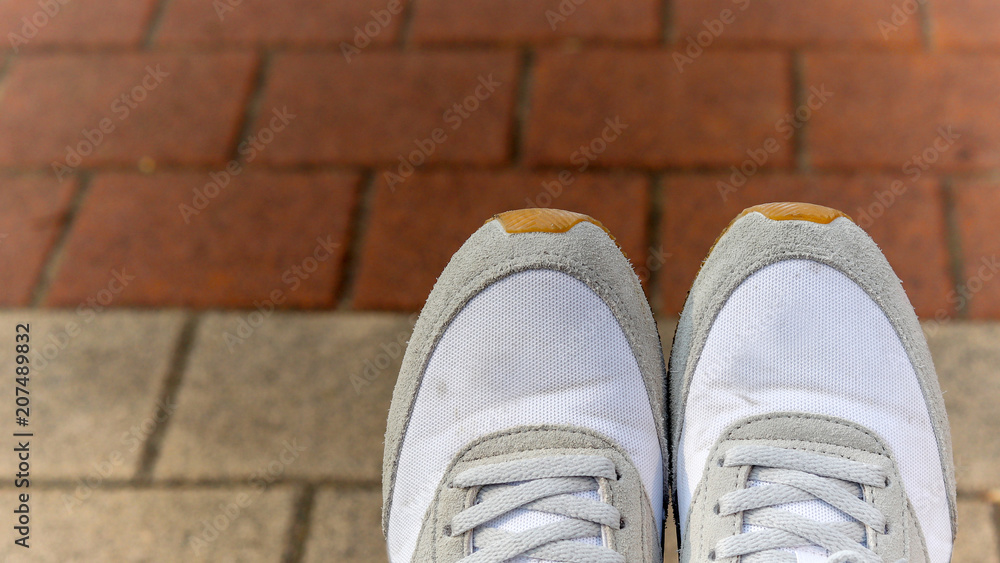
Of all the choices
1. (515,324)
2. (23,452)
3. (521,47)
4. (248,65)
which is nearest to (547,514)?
(515,324)

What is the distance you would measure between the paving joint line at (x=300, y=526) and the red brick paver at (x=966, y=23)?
58.3 inches

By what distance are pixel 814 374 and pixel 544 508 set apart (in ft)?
1.31

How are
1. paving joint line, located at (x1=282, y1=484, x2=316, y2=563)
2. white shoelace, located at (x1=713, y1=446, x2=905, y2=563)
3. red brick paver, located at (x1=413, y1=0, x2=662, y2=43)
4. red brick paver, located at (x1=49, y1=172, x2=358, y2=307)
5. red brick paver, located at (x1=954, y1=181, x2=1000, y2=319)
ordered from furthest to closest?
red brick paver, located at (x1=413, y1=0, x2=662, y2=43)
red brick paver, located at (x1=49, y1=172, x2=358, y2=307)
red brick paver, located at (x1=954, y1=181, x2=1000, y2=319)
paving joint line, located at (x1=282, y1=484, x2=316, y2=563)
white shoelace, located at (x1=713, y1=446, x2=905, y2=563)

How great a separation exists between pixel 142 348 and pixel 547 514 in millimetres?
825

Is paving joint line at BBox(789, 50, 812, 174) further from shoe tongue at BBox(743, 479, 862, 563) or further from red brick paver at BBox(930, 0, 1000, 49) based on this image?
shoe tongue at BBox(743, 479, 862, 563)

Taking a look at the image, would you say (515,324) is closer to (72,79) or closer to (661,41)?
(661,41)

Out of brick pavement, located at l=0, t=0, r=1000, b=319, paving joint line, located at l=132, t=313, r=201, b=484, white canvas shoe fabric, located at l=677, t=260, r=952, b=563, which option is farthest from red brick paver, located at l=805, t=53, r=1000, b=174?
paving joint line, located at l=132, t=313, r=201, b=484

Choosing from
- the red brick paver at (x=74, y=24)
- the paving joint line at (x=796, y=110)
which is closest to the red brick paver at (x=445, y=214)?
the paving joint line at (x=796, y=110)

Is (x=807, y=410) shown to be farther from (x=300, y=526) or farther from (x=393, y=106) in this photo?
(x=393, y=106)

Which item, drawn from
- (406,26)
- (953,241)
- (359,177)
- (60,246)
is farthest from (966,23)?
(60,246)

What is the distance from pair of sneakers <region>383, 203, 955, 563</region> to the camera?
1037 mm

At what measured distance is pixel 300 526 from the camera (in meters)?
1.29

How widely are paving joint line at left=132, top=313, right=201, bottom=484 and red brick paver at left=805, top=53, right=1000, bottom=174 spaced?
1190 millimetres

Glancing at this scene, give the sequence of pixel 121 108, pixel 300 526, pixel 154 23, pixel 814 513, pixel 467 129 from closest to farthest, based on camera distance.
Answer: pixel 814 513, pixel 300 526, pixel 467 129, pixel 121 108, pixel 154 23
